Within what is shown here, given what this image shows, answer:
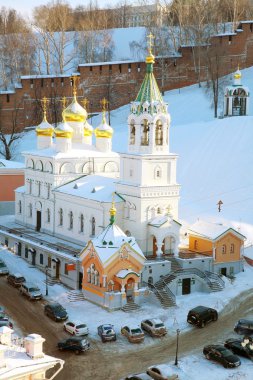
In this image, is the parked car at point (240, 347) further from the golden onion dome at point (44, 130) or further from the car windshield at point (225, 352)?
the golden onion dome at point (44, 130)

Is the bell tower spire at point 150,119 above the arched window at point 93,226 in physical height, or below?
above

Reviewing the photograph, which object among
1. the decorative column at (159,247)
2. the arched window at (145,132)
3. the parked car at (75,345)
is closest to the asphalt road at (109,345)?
the parked car at (75,345)

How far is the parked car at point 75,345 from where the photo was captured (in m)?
17.9

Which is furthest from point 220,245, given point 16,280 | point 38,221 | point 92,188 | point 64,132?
point 38,221

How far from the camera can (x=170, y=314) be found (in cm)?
2119

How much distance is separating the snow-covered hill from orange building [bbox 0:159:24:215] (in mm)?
6458

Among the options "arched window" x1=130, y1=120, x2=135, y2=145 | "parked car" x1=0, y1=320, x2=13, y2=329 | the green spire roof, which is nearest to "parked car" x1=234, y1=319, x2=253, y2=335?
"parked car" x1=0, y1=320, x2=13, y2=329

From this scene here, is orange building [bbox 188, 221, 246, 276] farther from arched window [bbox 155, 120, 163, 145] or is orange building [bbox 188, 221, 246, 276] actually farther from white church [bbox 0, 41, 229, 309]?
arched window [bbox 155, 120, 163, 145]

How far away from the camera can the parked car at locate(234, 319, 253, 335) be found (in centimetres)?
1941

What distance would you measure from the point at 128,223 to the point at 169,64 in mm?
27030

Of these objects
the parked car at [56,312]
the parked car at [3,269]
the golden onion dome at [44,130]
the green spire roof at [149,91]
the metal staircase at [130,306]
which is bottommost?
the parked car at [3,269]

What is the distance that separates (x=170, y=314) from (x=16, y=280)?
6076 millimetres

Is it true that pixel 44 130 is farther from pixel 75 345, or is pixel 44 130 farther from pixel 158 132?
pixel 75 345

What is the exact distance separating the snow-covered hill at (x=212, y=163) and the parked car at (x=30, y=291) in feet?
30.5
